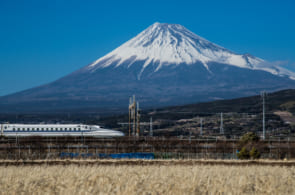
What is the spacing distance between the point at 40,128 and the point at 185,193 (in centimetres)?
8090

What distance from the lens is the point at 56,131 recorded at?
93125 mm

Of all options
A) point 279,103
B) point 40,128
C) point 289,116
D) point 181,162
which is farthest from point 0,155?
point 279,103

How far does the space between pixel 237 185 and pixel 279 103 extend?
157500mm

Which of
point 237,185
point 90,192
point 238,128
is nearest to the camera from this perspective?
point 90,192

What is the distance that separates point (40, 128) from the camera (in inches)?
3723

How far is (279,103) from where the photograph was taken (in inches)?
6713

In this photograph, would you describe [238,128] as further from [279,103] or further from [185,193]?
[185,193]

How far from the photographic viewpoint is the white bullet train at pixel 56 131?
86887 mm

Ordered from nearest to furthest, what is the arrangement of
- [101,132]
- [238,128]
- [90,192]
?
[90,192], [101,132], [238,128]

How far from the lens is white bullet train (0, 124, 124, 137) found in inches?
3421

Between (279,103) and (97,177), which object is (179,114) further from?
(97,177)

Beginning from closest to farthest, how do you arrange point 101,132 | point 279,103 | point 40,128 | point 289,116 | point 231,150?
1. point 231,150
2. point 101,132
3. point 40,128
4. point 289,116
5. point 279,103

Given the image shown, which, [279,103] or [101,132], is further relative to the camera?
[279,103]

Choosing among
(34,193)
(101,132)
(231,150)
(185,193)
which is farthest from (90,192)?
(101,132)
